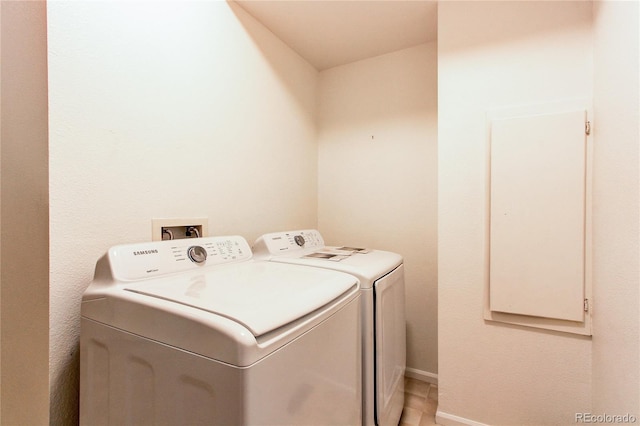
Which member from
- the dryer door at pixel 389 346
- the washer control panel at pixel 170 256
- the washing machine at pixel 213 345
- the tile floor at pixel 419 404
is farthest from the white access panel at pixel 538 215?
the washer control panel at pixel 170 256

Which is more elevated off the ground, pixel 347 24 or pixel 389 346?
pixel 347 24

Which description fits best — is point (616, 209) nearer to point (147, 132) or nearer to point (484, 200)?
point (484, 200)

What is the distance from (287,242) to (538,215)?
50.5 inches

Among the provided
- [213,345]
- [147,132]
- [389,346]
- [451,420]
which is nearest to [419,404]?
[451,420]

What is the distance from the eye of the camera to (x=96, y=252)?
38.6 inches

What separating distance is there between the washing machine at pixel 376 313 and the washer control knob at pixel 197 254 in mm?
343

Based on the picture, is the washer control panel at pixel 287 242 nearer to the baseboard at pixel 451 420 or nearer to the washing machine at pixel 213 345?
the washing machine at pixel 213 345

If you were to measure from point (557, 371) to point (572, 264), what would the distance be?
52cm

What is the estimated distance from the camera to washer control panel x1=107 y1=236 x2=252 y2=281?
89 cm

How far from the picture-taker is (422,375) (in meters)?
2.00

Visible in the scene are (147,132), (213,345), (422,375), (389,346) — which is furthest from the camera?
(422,375)

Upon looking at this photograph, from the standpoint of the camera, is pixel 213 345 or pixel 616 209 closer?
pixel 213 345

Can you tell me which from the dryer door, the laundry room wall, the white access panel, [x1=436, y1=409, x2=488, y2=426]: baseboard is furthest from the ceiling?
[x1=436, y1=409, x2=488, y2=426]: baseboard

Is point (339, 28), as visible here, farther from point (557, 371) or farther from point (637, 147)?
point (557, 371)
